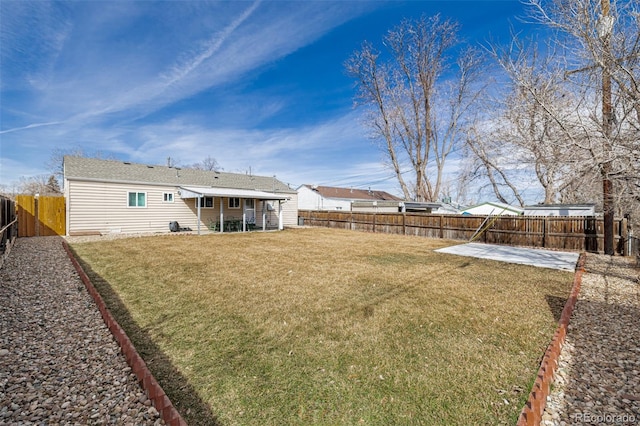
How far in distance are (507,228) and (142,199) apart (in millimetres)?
19284

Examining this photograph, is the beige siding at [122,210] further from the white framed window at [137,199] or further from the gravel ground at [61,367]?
the gravel ground at [61,367]

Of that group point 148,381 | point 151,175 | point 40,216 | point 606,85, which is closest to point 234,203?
point 151,175

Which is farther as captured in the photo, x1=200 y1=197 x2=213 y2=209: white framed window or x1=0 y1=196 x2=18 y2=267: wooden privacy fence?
x1=200 y1=197 x2=213 y2=209: white framed window

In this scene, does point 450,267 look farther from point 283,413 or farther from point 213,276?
point 283,413

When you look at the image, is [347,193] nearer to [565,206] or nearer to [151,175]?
[565,206]

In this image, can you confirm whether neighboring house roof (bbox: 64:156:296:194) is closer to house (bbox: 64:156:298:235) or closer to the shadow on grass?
house (bbox: 64:156:298:235)

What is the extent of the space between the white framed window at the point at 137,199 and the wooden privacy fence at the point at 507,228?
1346 cm

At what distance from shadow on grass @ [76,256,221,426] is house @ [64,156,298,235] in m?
11.1

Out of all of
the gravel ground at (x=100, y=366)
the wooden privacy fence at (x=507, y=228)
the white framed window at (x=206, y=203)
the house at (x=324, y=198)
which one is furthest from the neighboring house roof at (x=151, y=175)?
the house at (x=324, y=198)

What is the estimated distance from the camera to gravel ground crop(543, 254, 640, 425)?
2.27m

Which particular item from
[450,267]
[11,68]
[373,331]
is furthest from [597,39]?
[11,68]

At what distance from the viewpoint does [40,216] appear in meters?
13.4

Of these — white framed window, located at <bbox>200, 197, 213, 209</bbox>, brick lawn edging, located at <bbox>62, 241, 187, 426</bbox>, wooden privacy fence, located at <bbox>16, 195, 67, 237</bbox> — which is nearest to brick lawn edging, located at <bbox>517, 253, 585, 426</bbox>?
brick lawn edging, located at <bbox>62, 241, 187, 426</bbox>

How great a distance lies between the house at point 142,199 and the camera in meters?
13.7
